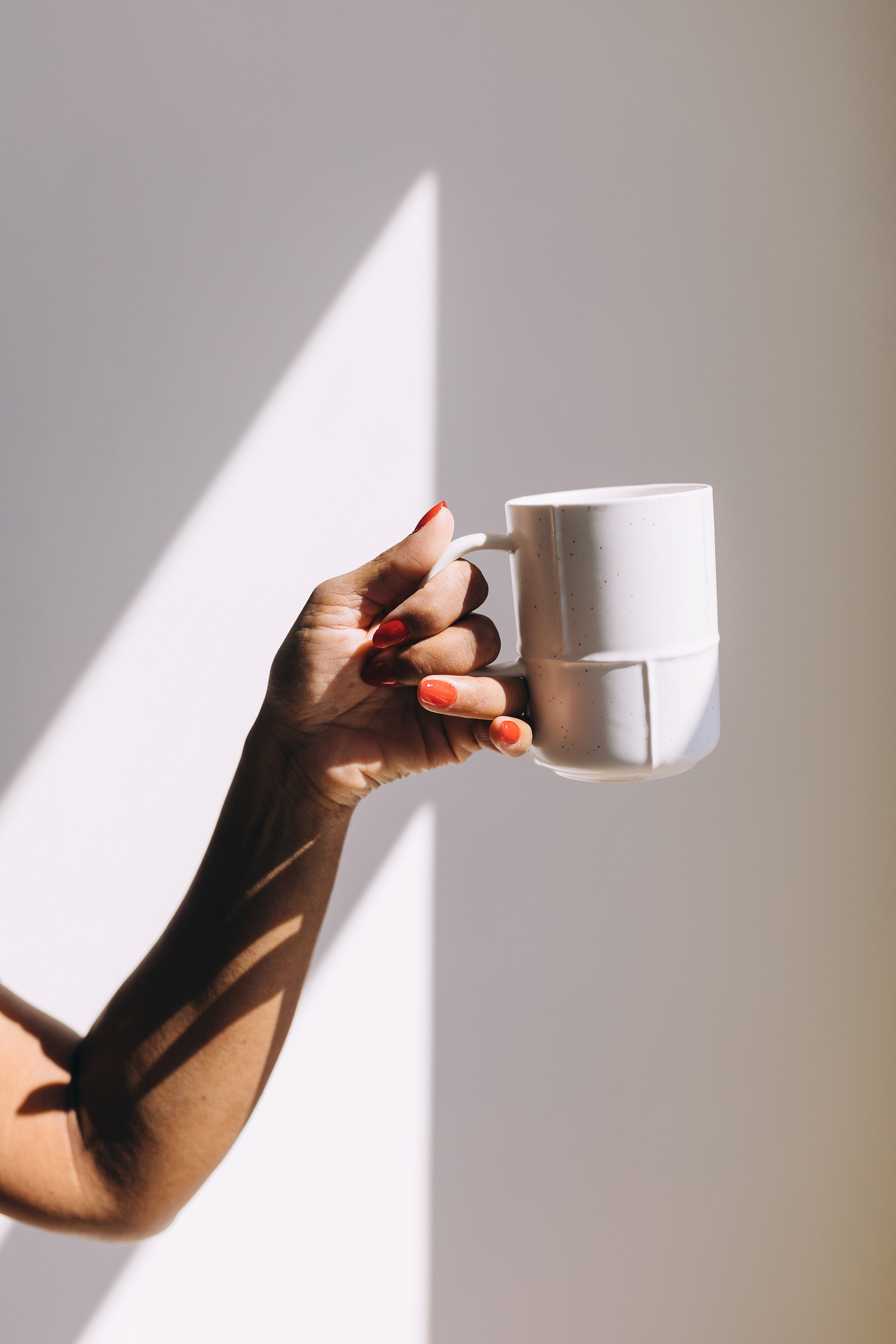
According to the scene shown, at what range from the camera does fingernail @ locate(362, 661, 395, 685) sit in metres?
0.70

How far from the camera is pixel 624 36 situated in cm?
115

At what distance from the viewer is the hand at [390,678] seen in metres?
0.68

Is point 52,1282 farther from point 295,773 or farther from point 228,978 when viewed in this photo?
point 295,773

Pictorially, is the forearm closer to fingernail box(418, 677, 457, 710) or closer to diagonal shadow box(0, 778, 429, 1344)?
fingernail box(418, 677, 457, 710)

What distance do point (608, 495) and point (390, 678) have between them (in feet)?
0.69

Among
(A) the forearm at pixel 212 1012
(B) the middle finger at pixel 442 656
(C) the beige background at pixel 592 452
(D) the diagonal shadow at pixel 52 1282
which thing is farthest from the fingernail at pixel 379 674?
(D) the diagonal shadow at pixel 52 1282

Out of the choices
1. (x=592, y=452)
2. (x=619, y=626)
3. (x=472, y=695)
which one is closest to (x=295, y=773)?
(x=472, y=695)

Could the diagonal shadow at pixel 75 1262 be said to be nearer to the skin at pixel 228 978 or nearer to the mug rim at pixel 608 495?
the skin at pixel 228 978

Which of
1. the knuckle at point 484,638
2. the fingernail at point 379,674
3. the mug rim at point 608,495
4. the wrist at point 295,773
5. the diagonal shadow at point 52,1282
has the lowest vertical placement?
the diagonal shadow at point 52,1282

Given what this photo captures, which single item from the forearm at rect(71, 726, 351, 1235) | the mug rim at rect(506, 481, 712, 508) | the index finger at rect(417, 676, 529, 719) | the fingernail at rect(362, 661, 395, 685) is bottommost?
the forearm at rect(71, 726, 351, 1235)

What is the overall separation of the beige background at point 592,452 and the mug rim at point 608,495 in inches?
16.9

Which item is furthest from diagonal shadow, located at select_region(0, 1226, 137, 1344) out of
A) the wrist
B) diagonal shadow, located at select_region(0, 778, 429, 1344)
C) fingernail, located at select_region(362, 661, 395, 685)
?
fingernail, located at select_region(362, 661, 395, 685)

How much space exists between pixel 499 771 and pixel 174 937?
525 millimetres

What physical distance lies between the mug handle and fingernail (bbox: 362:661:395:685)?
0.06 m
